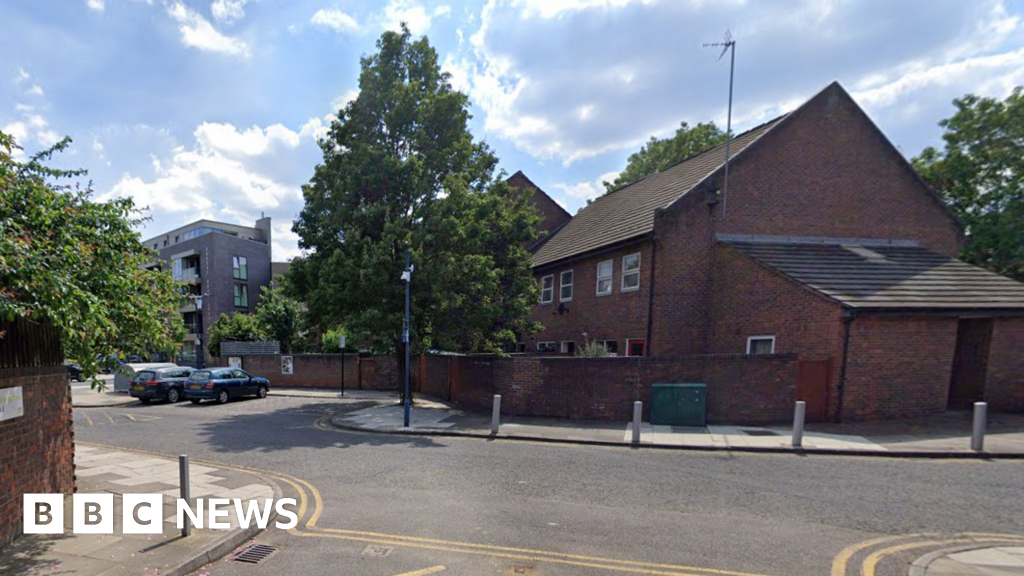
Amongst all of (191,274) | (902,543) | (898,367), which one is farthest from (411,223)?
(191,274)

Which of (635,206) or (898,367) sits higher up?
(635,206)

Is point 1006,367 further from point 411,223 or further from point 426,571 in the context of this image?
point 411,223

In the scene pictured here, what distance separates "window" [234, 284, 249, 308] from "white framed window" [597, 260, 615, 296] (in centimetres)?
3840

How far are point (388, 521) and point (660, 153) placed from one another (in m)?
34.7

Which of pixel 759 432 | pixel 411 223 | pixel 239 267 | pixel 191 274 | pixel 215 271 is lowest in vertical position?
pixel 759 432

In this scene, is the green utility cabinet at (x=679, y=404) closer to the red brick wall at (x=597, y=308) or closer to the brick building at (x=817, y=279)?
the brick building at (x=817, y=279)

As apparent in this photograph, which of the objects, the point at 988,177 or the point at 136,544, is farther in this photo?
the point at 988,177

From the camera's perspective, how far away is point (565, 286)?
792 inches

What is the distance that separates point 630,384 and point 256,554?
9.67m

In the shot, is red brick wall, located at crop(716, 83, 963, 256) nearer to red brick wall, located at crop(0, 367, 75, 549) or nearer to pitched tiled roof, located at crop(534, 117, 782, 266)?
pitched tiled roof, located at crop(534, 117, 782, 266)

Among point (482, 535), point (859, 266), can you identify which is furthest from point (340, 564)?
point (859, 266)

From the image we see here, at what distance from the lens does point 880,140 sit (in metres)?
16.4

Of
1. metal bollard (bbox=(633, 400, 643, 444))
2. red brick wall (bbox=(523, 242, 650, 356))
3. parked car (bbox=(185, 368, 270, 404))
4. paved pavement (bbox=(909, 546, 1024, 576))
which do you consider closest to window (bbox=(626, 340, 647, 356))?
red brick wall (bbox=(523, 242, 650, 356))

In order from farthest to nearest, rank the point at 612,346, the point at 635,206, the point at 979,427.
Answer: the point at 635,206
the point at 612,346
the point at 979,427
